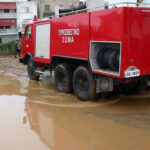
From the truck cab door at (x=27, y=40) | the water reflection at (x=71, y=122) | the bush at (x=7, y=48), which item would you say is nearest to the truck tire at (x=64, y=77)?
the water reflection at (x=71, y=122)

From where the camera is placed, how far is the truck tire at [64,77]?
8.39 meters

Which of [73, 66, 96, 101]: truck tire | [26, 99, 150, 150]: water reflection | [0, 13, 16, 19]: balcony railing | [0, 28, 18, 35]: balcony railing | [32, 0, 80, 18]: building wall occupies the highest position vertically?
[32, 0, 80, 18]: building wall

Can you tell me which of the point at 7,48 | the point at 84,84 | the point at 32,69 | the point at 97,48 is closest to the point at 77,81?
the point at 84,84

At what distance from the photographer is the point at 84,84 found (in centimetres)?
771

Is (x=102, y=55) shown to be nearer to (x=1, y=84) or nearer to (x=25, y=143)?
(x=25, y=143)

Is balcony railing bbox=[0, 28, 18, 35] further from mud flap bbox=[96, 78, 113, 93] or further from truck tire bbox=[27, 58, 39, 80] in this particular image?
mud flap bbox=[96, 78, 113, 93]

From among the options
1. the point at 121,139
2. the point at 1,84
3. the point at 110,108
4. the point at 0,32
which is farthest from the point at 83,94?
the point at 0,32

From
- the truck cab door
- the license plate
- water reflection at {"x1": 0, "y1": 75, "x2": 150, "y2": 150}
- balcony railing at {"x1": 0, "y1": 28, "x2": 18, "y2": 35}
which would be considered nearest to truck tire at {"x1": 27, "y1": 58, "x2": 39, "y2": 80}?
the truck cab door

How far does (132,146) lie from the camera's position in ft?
15.2

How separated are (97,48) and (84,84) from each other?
53.2 inches

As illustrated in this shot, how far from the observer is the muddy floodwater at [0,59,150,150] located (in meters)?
4.85

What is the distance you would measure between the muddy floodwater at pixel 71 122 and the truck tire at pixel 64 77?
0.26m

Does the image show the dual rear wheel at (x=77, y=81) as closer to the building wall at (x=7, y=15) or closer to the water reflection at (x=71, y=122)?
the water reflection at (x=71, y=122)

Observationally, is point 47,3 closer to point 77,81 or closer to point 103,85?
point 77,81
